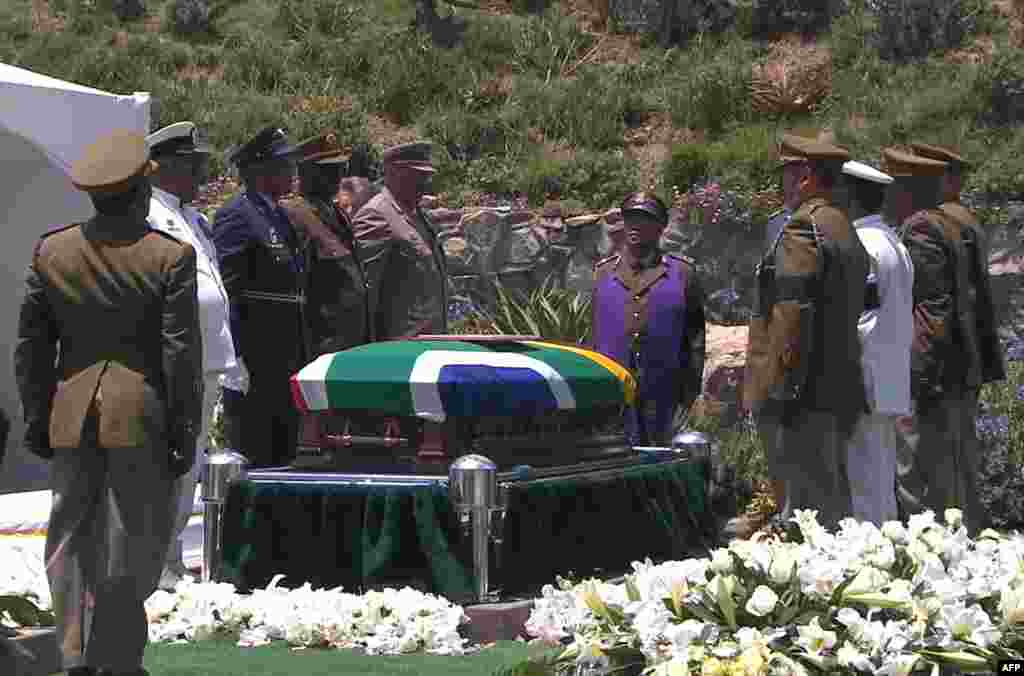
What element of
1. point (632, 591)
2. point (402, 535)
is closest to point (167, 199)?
point (402, 535)

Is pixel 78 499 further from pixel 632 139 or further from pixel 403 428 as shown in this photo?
pixel 632 139

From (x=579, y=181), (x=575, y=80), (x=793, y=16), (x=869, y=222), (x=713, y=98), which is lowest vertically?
(x=869, y=222)

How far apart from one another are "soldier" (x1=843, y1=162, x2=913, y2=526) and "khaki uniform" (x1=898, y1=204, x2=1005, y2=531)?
0.69 meters

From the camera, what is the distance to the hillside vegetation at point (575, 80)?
19047 millimetres

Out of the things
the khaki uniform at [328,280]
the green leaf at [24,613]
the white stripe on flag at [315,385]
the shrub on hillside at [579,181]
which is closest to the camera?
the green leaf at [24,613]

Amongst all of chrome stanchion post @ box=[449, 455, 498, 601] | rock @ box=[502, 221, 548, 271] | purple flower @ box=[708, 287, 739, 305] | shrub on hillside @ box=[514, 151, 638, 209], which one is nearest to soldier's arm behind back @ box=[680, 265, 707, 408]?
chrome stanchion post @ box=[449, 455, 498, 601]

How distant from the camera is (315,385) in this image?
7.98 metres

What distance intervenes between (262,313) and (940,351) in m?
3.49

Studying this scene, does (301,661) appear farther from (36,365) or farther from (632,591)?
(632,591)

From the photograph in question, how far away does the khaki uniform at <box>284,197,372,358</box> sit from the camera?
9594mm

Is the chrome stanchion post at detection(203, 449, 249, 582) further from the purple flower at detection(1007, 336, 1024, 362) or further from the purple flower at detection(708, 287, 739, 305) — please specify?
the purple flower at detection(708, 287, 739, 305)

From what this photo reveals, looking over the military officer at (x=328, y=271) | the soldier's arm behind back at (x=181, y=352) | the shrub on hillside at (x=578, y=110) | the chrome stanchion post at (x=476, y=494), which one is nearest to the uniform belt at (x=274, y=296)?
the military officer at (x=328, y=271)

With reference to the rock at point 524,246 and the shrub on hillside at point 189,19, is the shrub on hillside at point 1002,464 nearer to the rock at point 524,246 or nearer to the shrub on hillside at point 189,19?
the rock at point 524,246

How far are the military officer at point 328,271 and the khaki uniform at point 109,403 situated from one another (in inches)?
125
